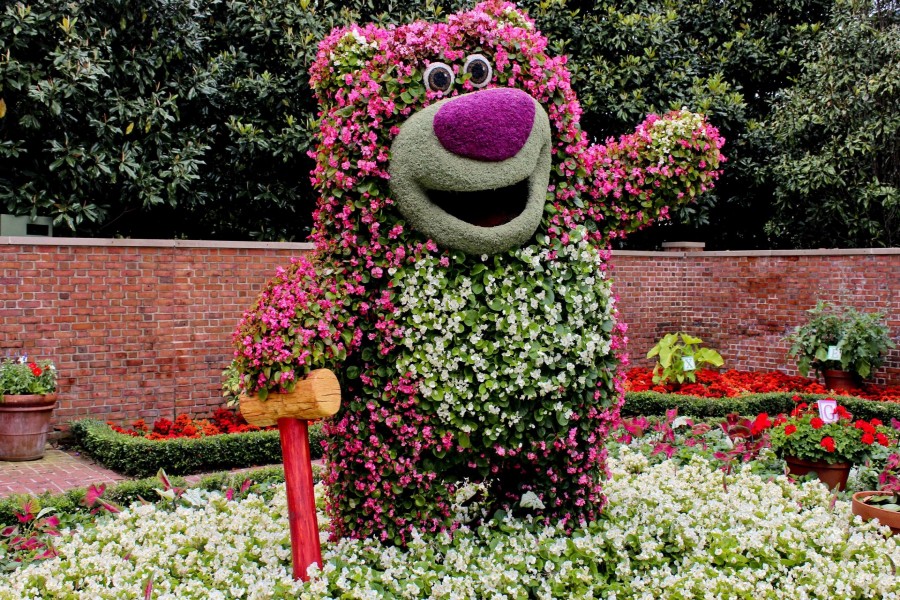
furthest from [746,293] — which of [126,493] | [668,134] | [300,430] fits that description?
[300,430]

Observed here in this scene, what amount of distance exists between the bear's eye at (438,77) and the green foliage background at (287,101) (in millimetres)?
5886

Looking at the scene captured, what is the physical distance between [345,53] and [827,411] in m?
4.13

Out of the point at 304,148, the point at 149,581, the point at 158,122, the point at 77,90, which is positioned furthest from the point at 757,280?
the point at 149,581

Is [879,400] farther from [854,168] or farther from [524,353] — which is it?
[524,353]

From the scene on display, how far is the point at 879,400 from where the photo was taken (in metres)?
8.76

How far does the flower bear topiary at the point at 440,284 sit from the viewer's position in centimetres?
330

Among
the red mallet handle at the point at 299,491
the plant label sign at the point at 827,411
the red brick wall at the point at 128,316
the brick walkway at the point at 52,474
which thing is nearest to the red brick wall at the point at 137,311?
the red brick wall at the point at 128,316

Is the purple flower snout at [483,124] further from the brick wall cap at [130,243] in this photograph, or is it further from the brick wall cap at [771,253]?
the brick wall cap at [771,253]

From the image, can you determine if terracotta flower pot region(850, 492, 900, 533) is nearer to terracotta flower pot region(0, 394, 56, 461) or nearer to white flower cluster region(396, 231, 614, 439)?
white flower cluster region(396, 231, 614, 439)

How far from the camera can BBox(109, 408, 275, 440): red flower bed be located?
24.3 ft

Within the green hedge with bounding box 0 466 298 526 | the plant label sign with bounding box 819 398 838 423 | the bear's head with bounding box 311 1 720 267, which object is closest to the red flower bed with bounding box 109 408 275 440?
the green hedge with bounding box 0 466 298 526

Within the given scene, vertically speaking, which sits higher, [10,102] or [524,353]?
[10,102]

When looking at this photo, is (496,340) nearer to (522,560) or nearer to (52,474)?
(522,560)

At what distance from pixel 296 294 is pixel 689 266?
9455 millimetres
